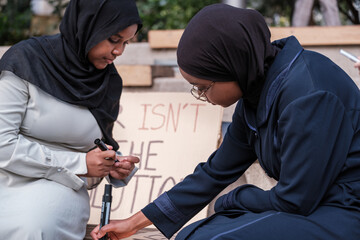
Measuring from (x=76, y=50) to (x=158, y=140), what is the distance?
1194 millimetres

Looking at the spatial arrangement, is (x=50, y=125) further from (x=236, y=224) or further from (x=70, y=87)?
(x=236, y=224)

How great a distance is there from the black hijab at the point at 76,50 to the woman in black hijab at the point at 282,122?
0.78 m

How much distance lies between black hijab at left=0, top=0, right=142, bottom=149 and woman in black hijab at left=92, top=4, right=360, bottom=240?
0.78 m

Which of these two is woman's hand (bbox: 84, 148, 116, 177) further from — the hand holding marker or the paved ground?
the paved ground

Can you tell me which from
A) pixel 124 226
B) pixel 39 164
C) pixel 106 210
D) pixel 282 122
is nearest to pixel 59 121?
pixel 39 164

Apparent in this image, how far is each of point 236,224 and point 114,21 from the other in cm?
121

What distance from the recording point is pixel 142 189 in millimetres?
3361

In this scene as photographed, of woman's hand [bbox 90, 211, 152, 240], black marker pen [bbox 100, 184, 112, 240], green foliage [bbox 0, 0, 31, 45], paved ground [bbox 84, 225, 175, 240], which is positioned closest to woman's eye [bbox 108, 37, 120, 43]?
black marker pen [bbox 100, 184, 112, 240]

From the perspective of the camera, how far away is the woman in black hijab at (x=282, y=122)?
1.57m

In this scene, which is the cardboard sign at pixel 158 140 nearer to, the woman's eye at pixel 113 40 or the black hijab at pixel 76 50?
the black hijab at pixel 76 50

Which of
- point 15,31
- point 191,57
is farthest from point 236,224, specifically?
point 15,31

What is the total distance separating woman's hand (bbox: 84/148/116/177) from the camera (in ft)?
7.77

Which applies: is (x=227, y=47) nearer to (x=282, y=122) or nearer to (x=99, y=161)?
(x=282, y=122)

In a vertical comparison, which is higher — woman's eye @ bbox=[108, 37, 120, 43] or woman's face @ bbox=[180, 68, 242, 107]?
woman's face @ bbox=[180, 68, 242, 107]
